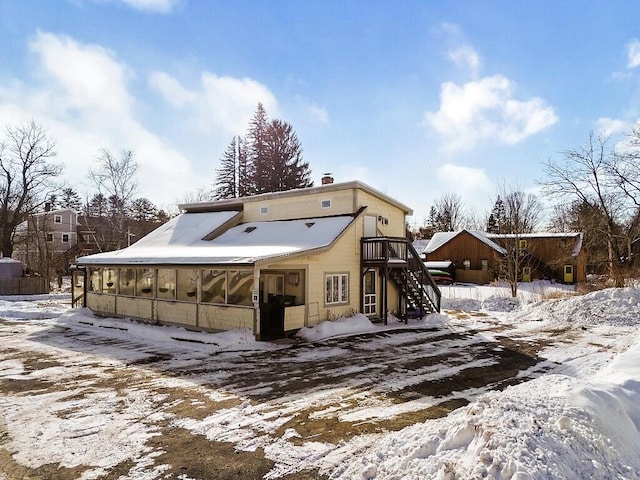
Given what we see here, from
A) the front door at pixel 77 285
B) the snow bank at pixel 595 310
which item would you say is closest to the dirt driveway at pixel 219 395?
the snow bank at pixel 595 310

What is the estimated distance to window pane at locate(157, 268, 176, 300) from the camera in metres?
15.2

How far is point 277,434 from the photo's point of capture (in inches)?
234

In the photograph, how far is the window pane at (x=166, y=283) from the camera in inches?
599

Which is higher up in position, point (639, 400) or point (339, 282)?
point (339, 282)

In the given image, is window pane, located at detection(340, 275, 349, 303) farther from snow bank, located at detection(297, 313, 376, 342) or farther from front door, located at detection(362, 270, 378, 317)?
front door, located at detection(362, 270, 378, 317)

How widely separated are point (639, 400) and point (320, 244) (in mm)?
10063

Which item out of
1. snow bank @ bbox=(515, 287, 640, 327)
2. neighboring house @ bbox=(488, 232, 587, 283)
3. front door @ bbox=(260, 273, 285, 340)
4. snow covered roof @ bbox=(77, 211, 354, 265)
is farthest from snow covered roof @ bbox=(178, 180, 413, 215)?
neighboring house @ bbox=(488, 232, 587, 283)

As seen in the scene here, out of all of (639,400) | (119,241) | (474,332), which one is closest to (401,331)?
(474,332)

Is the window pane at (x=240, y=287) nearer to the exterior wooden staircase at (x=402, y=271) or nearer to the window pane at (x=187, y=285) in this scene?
the window pane at (x=187, y=285)

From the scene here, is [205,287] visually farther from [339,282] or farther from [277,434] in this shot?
[277,434]

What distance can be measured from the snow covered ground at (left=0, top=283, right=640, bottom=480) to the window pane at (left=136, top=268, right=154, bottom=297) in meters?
3.72

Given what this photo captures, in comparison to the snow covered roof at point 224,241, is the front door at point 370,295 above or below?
below

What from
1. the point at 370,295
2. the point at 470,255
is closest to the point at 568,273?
the point at 470,255

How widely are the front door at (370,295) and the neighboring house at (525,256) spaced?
64.2ft
